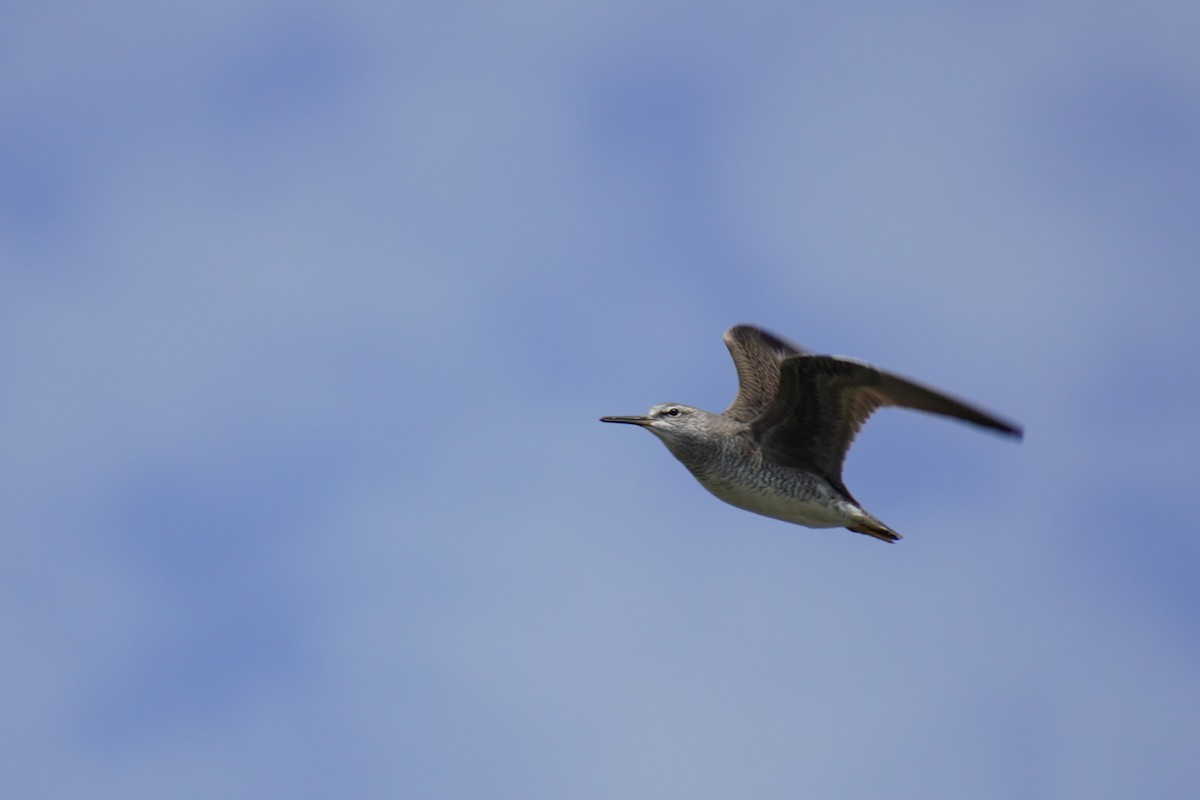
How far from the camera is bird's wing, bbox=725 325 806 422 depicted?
17.7m

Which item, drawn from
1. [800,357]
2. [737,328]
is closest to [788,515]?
[800,357]

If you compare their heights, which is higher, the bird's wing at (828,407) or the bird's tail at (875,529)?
the bird's wing at (828,407)

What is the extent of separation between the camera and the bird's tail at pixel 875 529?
15671 millimetres

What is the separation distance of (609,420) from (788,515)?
7.41 ft

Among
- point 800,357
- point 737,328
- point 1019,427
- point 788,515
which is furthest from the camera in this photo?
point 737,328

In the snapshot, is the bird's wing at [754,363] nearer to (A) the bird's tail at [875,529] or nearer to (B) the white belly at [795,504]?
(B) the white belly at [795,504]

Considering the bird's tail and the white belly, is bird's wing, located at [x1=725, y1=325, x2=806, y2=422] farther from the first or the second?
the bird's tail

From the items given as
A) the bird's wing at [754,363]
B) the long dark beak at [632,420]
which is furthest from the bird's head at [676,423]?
the bird's wing at [754,363]

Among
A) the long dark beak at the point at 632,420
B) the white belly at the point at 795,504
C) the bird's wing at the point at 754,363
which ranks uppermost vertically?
the bird's wing at the point at 754,363

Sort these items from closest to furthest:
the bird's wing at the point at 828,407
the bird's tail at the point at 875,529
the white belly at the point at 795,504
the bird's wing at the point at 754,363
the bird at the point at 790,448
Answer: the bird's wing at the point at 828,407 < the bird at the point at 790,448 < the white belly at the point at 795,504 < the bird's tail at the point at 875,529 < the bird's wing at the point at 754,363

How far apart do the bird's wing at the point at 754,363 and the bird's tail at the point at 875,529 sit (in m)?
1.97

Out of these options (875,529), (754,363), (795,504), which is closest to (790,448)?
(795,504)

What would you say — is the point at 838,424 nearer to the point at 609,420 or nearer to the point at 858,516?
the point at 858,516

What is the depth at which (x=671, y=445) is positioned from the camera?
1596 centimetres
